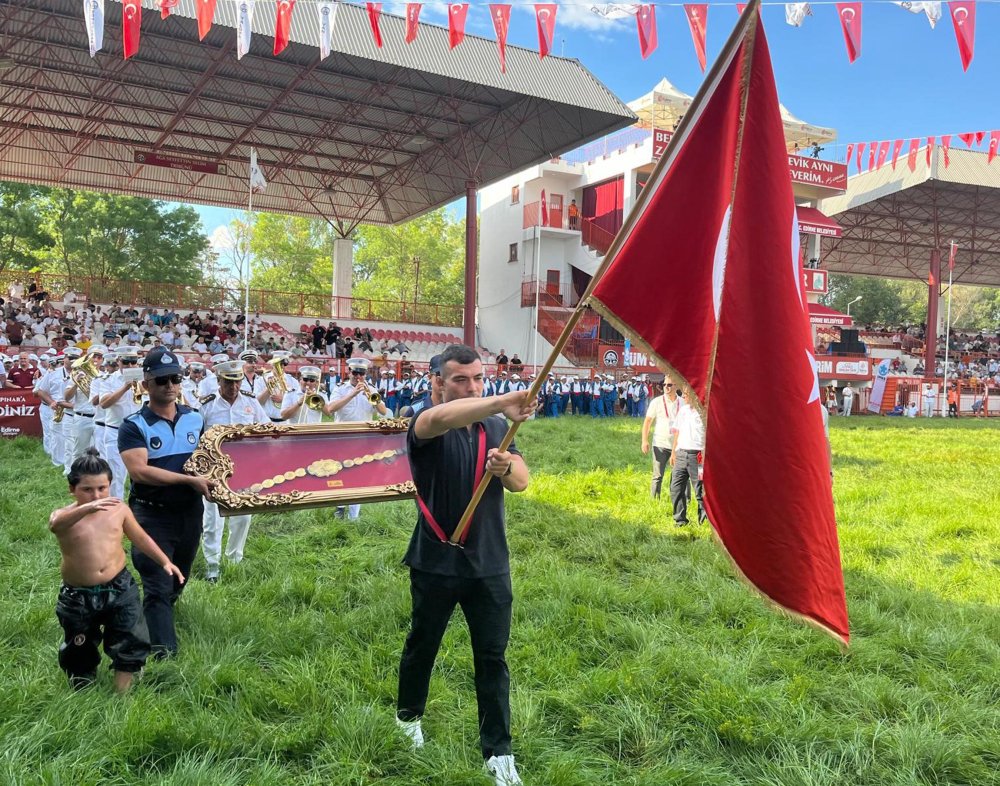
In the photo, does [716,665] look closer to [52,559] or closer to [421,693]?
[421,693]

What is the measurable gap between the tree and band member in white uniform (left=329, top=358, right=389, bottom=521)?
3608 centimetres

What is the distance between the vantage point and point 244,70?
23.3 meters

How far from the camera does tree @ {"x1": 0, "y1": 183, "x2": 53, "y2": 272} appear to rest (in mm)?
37031

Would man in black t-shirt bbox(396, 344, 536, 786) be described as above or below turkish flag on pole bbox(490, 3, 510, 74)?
below

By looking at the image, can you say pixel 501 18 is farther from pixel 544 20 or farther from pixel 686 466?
pixel 686 466

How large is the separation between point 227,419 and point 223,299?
29.9 metres

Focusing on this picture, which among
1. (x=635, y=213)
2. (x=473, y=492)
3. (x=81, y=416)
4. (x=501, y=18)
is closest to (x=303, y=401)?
(x=81, y=416)

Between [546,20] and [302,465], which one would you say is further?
[546,20]

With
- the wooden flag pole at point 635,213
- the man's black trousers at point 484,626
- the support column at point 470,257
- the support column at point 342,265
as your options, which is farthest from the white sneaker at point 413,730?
the support column at point 342,265

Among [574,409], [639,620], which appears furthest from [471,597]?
[574,409]

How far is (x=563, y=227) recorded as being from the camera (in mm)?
36250

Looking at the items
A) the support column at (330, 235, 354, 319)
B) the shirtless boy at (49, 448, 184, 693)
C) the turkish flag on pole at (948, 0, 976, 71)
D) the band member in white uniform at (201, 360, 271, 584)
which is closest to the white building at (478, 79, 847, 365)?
the support column at (330, 235, 354, 319)

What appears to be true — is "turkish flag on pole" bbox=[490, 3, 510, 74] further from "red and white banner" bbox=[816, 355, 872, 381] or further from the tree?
the tree

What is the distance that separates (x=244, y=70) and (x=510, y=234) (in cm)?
1796
